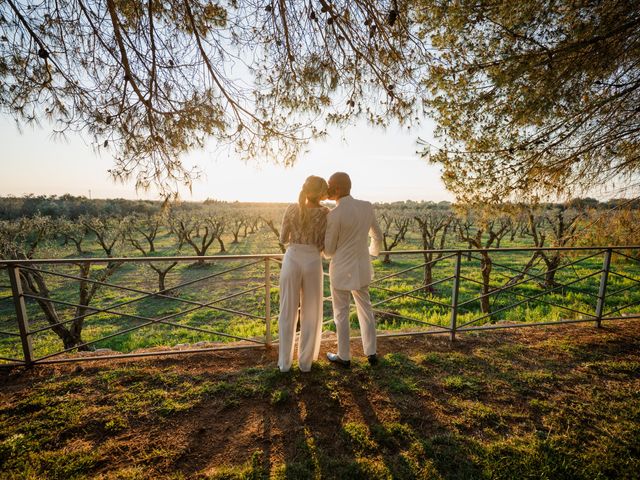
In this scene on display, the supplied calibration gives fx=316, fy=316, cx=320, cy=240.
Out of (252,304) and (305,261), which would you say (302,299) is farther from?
(252,304)

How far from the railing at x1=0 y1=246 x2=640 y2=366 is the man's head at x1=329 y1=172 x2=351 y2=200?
2.83 feet

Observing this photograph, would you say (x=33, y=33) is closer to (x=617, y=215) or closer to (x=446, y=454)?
(x=446, y=454)

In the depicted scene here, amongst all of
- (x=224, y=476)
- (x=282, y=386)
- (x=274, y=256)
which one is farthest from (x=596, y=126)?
(x=224, y=476)

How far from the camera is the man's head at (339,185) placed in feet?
8.93

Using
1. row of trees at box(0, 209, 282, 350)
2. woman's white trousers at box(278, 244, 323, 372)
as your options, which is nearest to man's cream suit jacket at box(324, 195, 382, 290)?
woman's white trousers at box(278, 244, 323, 372)

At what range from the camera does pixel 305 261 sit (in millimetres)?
2660

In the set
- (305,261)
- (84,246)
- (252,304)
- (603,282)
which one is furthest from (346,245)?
(84,246)

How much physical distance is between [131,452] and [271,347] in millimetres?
1617

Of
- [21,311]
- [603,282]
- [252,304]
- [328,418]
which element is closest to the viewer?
[328,418]

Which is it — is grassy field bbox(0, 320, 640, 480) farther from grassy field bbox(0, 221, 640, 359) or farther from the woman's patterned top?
the woman's patterned top

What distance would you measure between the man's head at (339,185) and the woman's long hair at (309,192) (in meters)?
0.10

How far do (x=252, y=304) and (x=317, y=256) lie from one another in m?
8.27

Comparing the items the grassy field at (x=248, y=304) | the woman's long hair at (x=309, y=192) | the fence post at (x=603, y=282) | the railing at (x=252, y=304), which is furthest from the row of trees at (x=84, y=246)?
the fence post at (x=603, y=282)

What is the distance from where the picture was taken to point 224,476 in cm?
181
